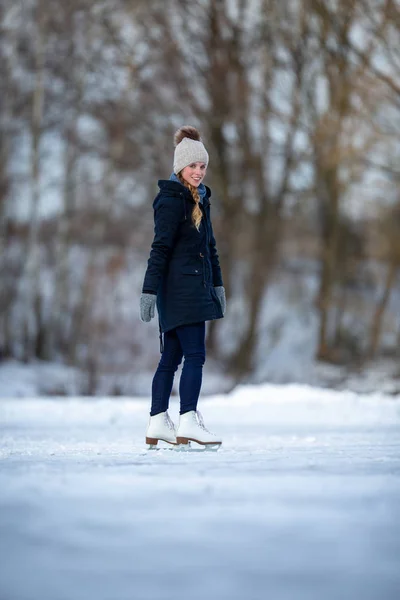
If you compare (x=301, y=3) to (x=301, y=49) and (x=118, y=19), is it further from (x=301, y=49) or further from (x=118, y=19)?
(x=118, y=19)

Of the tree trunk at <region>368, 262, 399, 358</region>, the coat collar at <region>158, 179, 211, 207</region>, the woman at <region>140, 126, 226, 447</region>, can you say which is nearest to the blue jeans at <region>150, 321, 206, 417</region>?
the woman at <region>140, 126, 226, 447</region>

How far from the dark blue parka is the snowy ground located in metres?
0.80

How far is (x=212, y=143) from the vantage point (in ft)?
70.3

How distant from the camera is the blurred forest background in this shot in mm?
20109

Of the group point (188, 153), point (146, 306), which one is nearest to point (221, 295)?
point (146, 306)

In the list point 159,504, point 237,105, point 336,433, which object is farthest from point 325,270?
point 159,504

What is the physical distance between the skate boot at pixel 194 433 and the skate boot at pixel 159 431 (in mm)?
114

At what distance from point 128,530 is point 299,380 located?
611 inches

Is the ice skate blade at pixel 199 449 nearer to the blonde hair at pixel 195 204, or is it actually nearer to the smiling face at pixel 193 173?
the blonde hair at pixel 195 204

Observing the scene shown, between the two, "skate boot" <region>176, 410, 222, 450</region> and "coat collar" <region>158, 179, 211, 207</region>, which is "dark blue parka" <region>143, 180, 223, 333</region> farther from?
"skate boot" <region>176, 410, 222, 450</region>

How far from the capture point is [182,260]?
17.8ft

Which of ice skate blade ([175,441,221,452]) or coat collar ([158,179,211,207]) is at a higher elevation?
coat collar ([158,179,211,207])

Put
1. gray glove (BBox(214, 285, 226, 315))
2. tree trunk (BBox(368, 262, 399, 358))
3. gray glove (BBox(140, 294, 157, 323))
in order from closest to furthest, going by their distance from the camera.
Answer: gray glove (BBox(140, 294, 157, 323)) < gray glove (BBox(214, 285, 226, 315)) < tree trunk (BBox(368, 262, 399, 358))

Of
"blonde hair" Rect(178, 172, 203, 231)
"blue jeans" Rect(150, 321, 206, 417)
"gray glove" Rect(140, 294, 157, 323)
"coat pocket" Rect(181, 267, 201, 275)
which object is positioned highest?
"blonde hair" Rect(178, 172, 203, 231)
